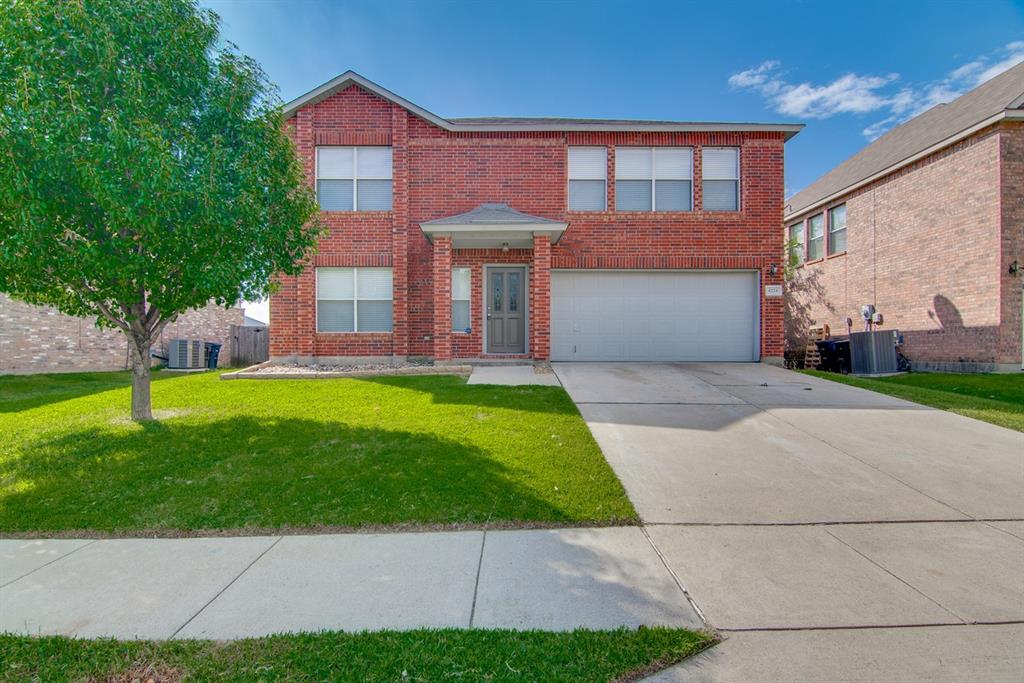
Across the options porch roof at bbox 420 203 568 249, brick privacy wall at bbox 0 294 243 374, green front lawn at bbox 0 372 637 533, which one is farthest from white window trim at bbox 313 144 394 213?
brick privacy wall at bbox 0 294 243 374

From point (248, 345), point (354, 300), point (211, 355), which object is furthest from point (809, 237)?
point (211, 355)

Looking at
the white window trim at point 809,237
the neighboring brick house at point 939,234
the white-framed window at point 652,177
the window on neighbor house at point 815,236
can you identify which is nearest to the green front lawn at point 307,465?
the white-framed window at point 652,177

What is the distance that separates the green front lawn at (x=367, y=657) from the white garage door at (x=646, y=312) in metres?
10.2

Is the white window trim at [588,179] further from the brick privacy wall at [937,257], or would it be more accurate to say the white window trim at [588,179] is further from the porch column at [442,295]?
the brick privacy wall at [937,257]

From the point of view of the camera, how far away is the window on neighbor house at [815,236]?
Result: 60.1ft

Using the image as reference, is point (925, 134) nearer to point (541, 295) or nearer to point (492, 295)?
point (541, 295)

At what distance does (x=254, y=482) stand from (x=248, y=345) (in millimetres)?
16583

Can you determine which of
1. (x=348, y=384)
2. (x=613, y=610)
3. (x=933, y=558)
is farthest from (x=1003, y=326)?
(x=348, y=384)

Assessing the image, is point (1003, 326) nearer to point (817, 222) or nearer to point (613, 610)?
point (817, 222)

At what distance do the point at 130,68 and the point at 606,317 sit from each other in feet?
33.2

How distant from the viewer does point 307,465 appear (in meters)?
5.21

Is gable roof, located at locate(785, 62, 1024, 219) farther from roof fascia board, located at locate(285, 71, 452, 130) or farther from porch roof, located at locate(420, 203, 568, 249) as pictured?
roof fascia board, located at locate(285, 71, 452, 130)

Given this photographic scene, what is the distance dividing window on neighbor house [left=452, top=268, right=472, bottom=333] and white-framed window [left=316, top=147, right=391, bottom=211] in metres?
2.54

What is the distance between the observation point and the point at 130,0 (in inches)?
233
